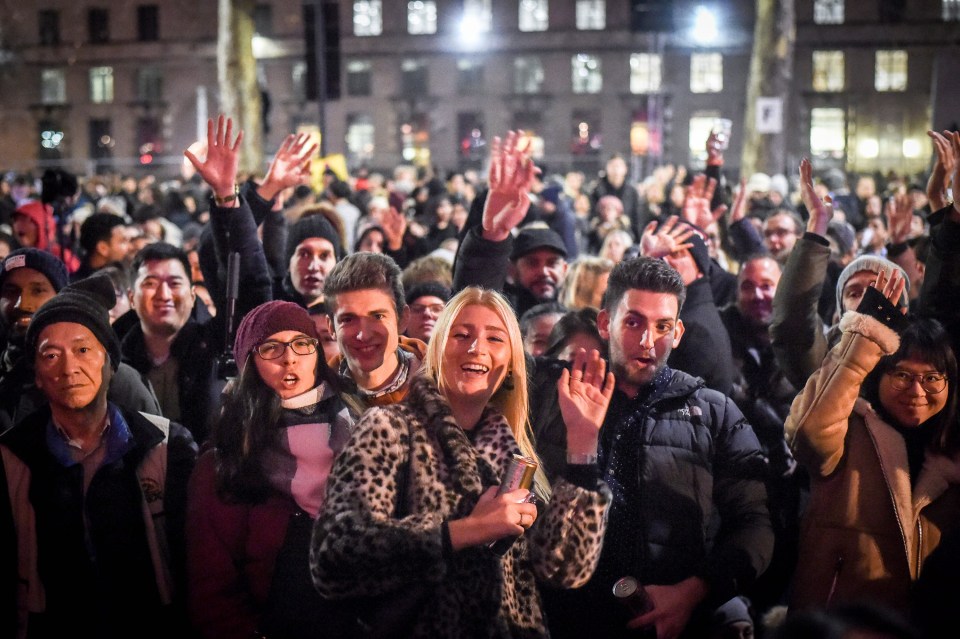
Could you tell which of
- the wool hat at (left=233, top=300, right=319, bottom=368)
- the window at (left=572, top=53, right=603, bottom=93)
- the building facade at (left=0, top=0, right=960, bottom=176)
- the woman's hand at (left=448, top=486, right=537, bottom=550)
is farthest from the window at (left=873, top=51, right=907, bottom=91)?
the woman's hand at (left=448, top=486, right=537, bottom=550)

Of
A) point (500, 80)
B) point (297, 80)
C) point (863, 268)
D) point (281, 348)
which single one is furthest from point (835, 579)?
point (297, 80)

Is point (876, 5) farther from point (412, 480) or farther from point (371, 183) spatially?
point (412, 480)

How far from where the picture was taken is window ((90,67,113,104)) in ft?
200

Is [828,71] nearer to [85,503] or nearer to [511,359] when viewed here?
[511,359]

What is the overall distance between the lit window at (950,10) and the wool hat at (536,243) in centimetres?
5256

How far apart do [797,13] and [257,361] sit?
181 ft

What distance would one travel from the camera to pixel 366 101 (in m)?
56.6

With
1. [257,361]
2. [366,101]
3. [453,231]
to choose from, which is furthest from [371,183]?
[366,101]

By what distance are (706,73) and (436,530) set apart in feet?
178

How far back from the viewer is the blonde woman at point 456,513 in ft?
10.7

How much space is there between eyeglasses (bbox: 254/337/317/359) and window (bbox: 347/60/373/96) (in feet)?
178

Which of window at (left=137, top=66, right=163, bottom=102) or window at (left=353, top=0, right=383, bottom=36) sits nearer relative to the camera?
window at (left=353, top=0, right=383, bottom=36)

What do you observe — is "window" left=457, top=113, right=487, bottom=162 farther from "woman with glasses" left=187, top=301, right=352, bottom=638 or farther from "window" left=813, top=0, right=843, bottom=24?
"woman with glasses" left=187, top=301, right=352, bottom=638

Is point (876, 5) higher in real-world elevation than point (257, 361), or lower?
higher
